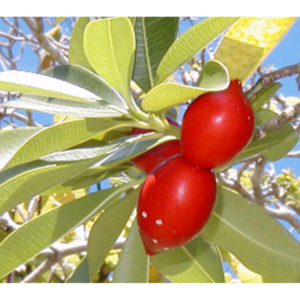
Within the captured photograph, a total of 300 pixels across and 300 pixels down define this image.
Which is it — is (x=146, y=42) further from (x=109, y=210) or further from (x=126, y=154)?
(x=109, y=210)

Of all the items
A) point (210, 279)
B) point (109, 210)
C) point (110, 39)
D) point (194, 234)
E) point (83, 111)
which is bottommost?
point (210, 279)

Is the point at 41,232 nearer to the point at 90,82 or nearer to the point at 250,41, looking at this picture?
the point at 90,82

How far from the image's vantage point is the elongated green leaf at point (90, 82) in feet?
3.23

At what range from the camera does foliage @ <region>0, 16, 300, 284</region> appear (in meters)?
0.85

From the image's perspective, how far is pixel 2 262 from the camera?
99 cm

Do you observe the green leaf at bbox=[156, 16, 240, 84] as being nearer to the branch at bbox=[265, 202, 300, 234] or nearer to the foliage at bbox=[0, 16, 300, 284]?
the foliage at bbox=[0, 16, 300, 284]

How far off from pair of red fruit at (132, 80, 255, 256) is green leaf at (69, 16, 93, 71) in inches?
14.1

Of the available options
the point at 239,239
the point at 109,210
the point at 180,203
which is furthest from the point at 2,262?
the point at 239,239

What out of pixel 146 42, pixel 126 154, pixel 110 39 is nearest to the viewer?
pixel 110 39

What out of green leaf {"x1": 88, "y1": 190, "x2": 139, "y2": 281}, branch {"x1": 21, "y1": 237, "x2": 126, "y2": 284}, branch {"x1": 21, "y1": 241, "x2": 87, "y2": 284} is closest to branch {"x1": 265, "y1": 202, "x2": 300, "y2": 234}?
branch {"x1": 21, "y1": 237, "x2": 126, "y2": 284}

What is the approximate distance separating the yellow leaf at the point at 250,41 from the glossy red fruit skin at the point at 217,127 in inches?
1.8

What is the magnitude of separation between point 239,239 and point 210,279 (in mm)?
110

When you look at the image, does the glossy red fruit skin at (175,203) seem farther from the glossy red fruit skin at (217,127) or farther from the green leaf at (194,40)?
the green leaf at (194,40)

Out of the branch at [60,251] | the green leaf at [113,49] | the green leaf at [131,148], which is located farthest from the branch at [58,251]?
the green leaf at [113,49]
